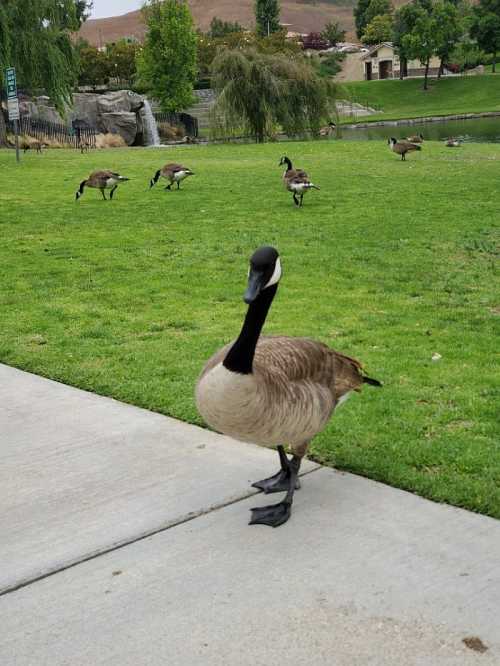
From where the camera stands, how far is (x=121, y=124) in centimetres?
4572

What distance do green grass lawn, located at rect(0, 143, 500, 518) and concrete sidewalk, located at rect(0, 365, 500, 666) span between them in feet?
1.57

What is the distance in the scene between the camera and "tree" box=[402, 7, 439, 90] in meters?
86.0

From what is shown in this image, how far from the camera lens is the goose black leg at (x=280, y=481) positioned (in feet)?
12.3

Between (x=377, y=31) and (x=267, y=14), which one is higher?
(x=267, y=14)

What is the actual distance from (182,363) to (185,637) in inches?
126

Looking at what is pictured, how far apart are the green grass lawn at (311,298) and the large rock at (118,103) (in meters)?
33.0

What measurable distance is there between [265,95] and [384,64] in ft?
323

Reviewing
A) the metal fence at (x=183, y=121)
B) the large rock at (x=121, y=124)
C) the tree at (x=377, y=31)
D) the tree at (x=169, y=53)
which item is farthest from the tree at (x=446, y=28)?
the large rock at (x=121, y=124)

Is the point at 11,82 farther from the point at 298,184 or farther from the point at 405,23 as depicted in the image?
the point at 405,23

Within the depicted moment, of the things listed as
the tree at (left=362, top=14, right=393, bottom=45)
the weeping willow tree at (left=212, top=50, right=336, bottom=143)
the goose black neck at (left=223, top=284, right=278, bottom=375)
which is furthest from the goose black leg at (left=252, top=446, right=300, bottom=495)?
the tree at (left=362, top=14, right=393, bottom=45)

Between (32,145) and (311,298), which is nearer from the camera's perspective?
(311,298)

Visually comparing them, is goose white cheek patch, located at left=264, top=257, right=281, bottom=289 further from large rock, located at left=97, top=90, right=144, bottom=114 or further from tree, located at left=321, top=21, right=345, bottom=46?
tree, located at left=321, top=21, right=345, bottom=46

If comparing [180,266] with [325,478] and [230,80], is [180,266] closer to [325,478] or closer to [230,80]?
[325,478]

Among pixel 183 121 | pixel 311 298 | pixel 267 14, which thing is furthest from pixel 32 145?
pixel 267 14
